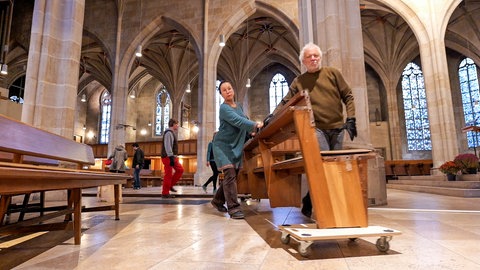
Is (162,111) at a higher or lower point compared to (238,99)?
higher

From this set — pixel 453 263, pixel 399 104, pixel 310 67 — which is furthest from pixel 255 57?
pixel 453 263

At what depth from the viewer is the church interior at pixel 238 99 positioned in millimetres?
1736

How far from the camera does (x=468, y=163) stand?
Result: 25.9 ft

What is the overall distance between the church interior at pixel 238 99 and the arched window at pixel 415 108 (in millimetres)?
72

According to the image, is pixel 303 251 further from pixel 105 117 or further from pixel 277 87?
pixel 105 117

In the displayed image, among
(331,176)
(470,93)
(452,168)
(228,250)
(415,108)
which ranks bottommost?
(228,250)

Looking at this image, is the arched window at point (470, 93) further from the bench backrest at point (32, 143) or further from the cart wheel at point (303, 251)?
the bench backrest at point (32, 143)

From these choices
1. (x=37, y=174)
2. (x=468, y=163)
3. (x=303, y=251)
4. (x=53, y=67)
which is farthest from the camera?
(x=468, y=163)

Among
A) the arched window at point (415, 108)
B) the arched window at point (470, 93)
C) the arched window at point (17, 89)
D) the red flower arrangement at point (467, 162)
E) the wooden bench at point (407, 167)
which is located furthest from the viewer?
the arched window at point (17, 89)

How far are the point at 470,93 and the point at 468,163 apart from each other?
14908 mm

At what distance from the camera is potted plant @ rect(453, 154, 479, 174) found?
7.83 meters

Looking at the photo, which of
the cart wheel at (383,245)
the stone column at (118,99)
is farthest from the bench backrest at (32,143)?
the stone column at (118,99)

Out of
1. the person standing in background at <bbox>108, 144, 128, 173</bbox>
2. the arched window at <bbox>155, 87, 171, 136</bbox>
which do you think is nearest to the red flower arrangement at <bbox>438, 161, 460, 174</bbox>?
the person standing in background at <bbox>108, 144, 128, 173</bbox>

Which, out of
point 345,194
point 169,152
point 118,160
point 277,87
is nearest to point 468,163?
point 169,152
